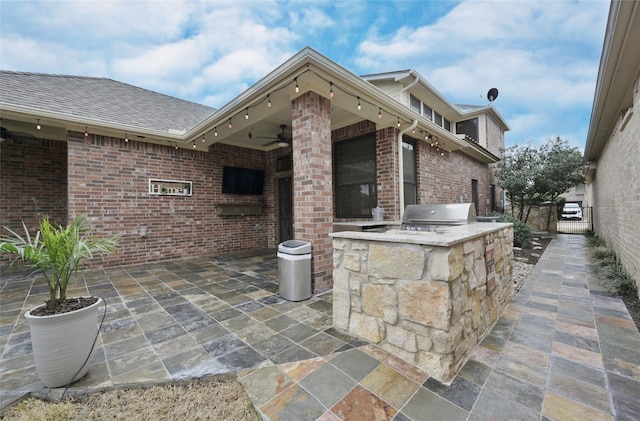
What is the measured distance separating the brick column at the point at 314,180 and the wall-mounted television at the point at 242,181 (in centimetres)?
366

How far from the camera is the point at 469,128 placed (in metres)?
9.74

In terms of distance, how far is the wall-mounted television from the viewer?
21.5 feet

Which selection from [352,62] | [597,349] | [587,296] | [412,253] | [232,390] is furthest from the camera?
[352,62]

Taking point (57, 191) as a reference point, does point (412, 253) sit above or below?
below

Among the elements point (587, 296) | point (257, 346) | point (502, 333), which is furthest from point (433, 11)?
point (257, 346)

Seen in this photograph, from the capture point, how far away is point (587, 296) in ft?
10.3

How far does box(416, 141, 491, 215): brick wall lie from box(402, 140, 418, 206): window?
111mm

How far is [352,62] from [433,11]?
6.62m

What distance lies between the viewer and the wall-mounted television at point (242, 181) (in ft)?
21.5

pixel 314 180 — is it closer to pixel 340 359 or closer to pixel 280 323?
pixel 280 323

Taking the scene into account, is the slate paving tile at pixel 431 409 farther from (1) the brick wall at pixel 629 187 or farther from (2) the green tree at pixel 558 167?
(2) the green tree at pixel 558 167

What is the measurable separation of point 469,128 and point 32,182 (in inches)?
519

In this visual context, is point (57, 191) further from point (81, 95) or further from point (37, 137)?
point (81, 95)

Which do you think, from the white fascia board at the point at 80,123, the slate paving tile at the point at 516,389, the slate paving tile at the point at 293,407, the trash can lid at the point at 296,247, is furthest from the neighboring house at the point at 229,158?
the slate paving tile at the point at 516,389
